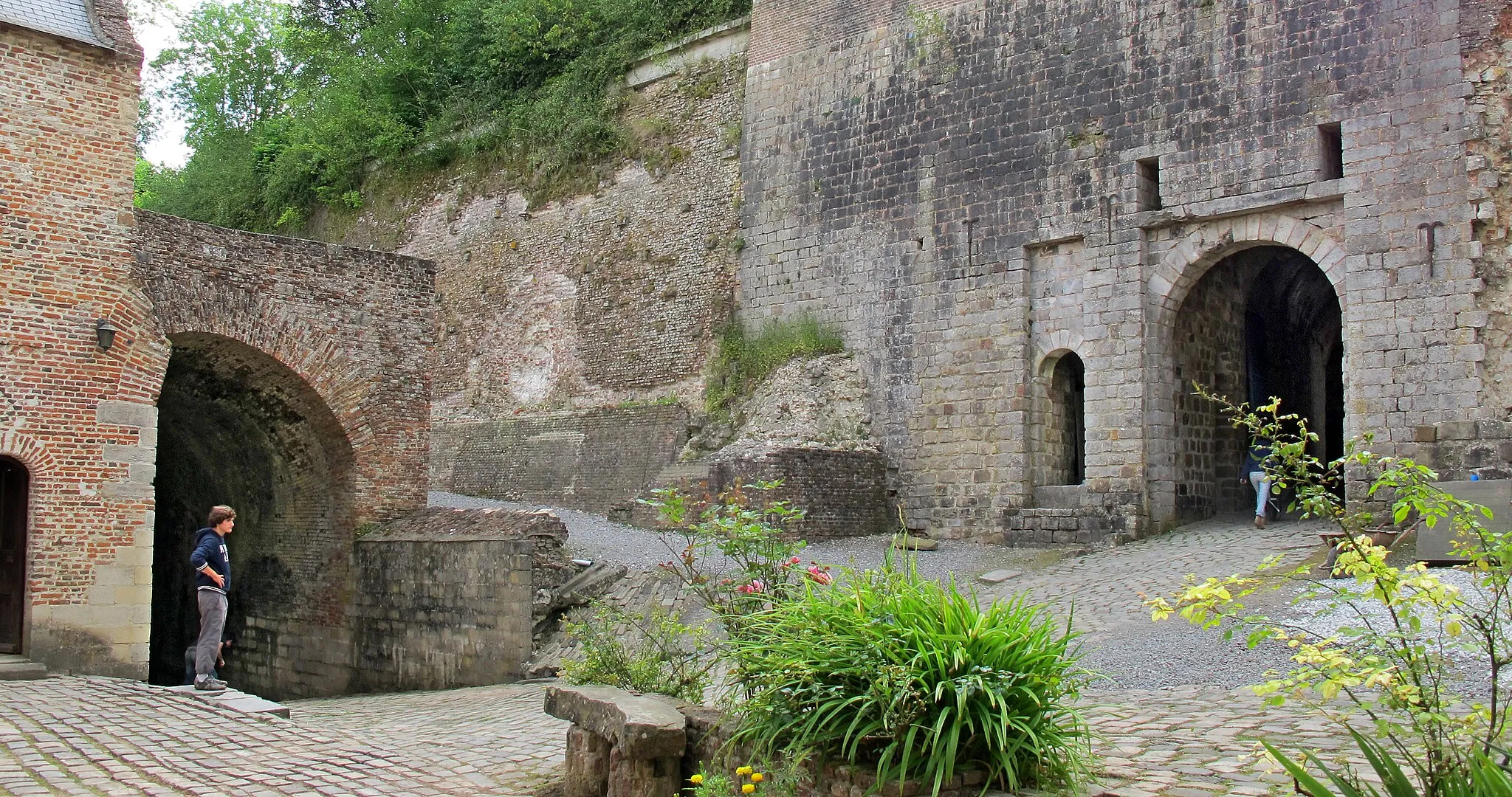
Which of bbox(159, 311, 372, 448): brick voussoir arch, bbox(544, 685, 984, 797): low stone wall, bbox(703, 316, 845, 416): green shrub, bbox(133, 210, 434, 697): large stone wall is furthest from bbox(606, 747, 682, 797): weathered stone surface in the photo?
bbox(703, 316, 845, 416): green shrub

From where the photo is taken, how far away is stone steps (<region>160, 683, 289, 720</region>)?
961 cm

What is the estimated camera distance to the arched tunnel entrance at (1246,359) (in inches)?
676

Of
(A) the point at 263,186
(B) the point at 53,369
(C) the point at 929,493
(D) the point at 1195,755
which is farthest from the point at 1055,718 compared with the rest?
(A) the point at 263,186

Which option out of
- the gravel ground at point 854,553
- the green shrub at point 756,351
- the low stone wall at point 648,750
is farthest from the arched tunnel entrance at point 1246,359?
the low stone wall at point 648,750

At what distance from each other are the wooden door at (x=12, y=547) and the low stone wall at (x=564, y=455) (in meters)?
9.08

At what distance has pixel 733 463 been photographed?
1758cm

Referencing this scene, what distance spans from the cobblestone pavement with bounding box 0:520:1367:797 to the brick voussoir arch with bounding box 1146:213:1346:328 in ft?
17.5

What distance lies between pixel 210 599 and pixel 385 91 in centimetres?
2046

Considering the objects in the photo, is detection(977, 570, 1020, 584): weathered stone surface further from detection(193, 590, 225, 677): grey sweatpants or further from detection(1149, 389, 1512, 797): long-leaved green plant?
detection(1149, 389, 1512, 797): long-leaved green plant

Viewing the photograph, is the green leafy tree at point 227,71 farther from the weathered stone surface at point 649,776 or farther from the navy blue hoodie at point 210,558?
the weathered stone surface at point 649,776

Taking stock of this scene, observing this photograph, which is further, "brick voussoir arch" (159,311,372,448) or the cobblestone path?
"brick voussoir arch" (159,311,372,448)

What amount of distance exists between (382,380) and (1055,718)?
39.7ft

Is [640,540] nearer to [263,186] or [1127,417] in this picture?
[1127,417]

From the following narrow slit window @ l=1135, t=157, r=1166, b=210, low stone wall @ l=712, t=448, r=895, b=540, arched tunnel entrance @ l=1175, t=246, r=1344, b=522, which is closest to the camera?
narrow slit window @ l=1135, t=157, r=1166, b=210
